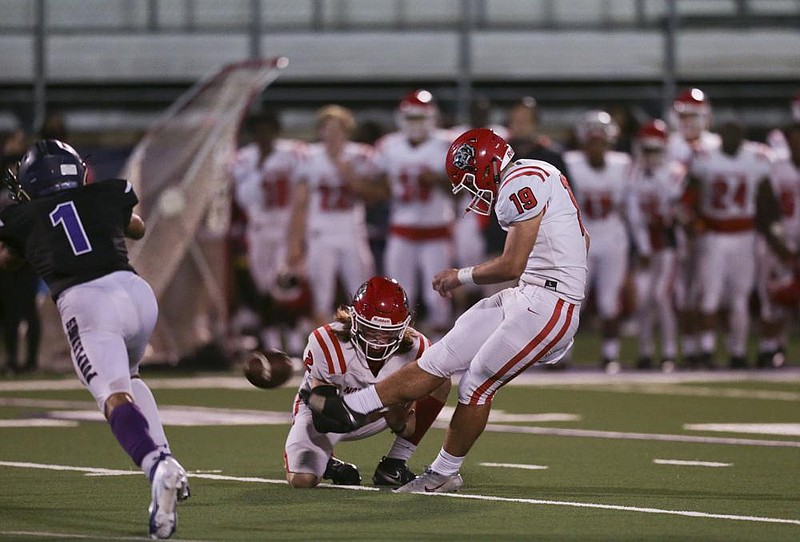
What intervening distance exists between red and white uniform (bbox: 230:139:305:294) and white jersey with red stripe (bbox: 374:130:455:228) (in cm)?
90

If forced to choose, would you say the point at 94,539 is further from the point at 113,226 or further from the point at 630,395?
the point at 630,395

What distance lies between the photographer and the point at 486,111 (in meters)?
14.3

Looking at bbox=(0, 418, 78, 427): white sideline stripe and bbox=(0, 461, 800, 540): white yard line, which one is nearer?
bbox=(0, 461, 800, 540): white yard line

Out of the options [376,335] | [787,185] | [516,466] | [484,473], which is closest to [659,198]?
[787,185]

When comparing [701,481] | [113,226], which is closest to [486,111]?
[701,481]

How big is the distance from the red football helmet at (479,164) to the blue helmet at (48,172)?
5.26ft

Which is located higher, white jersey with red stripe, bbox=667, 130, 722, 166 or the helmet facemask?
white jersey with red stripe, bbox=667, 130, 722, 166

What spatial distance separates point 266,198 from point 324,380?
788cm

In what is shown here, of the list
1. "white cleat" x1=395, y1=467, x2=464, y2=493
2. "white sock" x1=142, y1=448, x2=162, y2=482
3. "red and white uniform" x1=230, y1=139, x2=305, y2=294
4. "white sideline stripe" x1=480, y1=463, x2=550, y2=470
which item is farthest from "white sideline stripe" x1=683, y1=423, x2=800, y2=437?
"red and white uniform" x1=230, y1=139, x2=305, y2=294

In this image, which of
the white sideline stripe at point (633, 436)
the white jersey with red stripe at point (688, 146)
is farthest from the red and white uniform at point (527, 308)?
the white jersey with red stripe at point (688, 146)

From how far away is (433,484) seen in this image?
23.8ft

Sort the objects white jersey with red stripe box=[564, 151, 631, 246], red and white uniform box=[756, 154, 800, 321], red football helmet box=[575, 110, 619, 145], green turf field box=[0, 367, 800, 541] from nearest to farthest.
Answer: green turf field box=[0, 367, 800, 541], red football helmet box=[575, 110, 619, 145], white jersey with red stripe box=[564, 151, 631, 246], red and white uniform box=[756, 154, 800, 321]

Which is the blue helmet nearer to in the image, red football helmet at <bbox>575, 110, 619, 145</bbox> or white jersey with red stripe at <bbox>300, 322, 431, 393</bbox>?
white jersey with red stripe at <bbox>300, 322, 431, 393</bbox>

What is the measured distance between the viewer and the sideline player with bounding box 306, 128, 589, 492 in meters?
7.09
